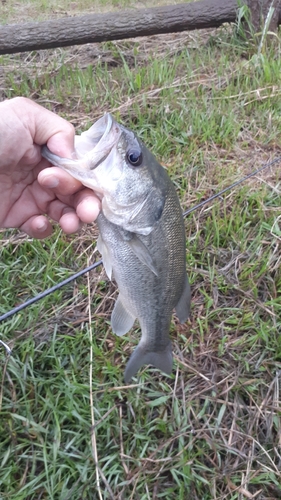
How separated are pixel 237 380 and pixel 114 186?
1.18 metres

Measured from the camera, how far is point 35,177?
1.95m

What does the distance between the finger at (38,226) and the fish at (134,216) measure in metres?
0.41

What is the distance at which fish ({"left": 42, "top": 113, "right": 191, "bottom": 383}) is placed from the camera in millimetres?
1511

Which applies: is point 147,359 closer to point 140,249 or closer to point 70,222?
point 140,249

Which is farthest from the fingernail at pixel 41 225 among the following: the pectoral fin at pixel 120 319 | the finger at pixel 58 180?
the pectoral fin at pixel 120 319

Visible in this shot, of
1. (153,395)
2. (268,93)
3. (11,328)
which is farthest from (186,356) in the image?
(268,93)

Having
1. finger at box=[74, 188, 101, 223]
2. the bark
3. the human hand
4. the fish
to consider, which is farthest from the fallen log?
finger at box=[74, 188, 101, 223]

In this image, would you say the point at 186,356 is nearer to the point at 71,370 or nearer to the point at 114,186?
the point at 71,370

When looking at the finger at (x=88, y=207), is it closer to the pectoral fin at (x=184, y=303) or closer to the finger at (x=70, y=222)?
the finger at (x=70, y=222)

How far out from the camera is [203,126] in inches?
127

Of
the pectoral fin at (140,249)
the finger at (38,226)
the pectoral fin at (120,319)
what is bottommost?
the pectoral fin at (120,319)

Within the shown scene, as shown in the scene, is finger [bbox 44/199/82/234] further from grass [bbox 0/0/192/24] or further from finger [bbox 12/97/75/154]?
grass [bbox 0/0/192/24]

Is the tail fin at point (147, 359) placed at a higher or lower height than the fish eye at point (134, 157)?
lower

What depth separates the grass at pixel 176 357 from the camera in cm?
194
